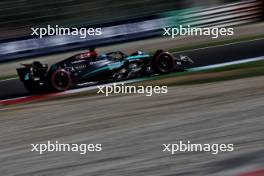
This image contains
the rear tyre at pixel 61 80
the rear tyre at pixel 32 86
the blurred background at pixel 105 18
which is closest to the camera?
the rear tyre at pixel 61 80

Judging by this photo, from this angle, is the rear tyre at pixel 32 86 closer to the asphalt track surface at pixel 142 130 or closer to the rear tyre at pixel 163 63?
the asphalt track surface at pixel 142 130

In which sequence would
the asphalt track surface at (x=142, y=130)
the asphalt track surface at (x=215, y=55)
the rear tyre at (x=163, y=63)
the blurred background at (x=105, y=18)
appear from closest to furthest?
the asphalt track surface at (x=142, y=130)
the rear tyre at (x=163, y=63)
the asphalt track surface at (x=215, y=55)
the blurred background at (x=105, y=18)

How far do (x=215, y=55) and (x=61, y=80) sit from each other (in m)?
4.05

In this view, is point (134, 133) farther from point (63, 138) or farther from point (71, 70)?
point (71, 70)

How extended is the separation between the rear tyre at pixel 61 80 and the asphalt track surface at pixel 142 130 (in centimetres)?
98

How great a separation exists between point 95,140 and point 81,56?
461 cm

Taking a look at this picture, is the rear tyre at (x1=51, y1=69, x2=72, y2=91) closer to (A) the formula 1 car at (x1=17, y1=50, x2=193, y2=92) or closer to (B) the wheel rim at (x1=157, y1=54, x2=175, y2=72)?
(A) the formula 1 car at (x1=17, y1=50, x2=193, y2=92)

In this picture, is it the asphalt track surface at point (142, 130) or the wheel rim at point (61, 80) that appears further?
the wheel rim at point (61, 80)

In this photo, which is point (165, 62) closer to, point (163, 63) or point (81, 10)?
point (163, 63)

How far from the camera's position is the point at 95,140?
7.55 m

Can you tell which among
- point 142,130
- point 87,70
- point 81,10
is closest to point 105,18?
point 81,10

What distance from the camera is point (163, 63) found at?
12.5 metres

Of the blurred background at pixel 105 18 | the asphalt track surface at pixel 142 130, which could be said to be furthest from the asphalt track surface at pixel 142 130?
the blurred background at pixel 105 18

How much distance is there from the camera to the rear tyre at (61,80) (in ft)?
38.9
